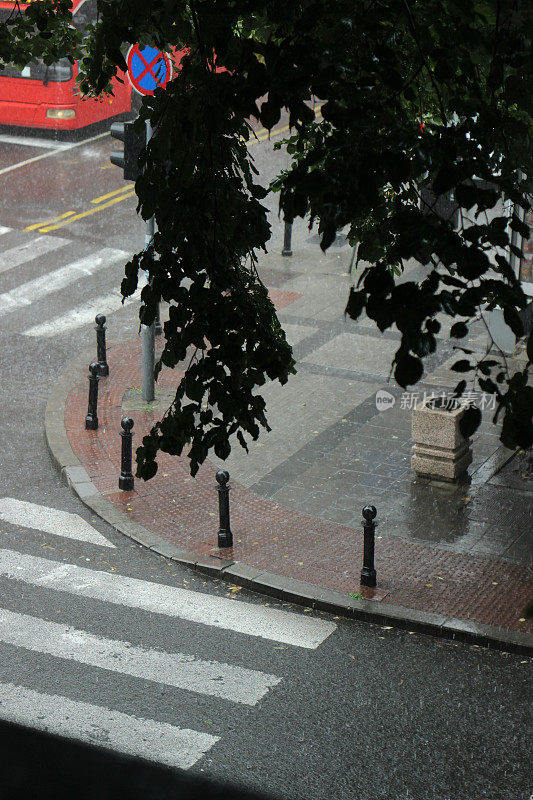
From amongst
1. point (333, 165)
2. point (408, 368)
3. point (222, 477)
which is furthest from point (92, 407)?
point (408, 368)

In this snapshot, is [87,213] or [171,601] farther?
[87,213]

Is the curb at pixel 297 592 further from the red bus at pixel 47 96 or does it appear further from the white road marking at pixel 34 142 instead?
the red bus at pixel 47 96

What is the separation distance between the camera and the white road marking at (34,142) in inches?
1031

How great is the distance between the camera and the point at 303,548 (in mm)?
11156

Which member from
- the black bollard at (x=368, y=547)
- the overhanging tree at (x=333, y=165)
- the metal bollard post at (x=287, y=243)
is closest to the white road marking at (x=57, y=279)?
the metal bollard post at (x=287, y=243)

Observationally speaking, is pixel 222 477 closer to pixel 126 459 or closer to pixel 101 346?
pixel 126 459

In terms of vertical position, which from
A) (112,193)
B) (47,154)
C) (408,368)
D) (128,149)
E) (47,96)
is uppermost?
(408,368)

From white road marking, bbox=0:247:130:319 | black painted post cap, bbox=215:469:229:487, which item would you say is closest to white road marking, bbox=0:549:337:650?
black painted post cap, bbox=215:469:229:487

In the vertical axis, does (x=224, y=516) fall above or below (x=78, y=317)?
below

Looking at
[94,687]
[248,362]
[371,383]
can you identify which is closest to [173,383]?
[371,383]

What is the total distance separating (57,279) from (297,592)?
1012cm

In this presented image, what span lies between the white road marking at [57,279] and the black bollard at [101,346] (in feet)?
9.62

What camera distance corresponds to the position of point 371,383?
15.2 metres

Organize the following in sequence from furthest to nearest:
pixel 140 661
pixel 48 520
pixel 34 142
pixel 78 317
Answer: pixel 34 142
pixel 78 317
pixel 48 520
pixel 140 661
